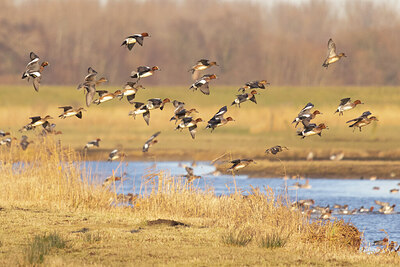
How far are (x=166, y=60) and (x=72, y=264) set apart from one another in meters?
84.4

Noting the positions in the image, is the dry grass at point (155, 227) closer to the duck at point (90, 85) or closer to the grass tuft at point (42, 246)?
the grass tuft at point (42, 246)

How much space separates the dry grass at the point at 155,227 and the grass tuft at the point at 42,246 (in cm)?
3

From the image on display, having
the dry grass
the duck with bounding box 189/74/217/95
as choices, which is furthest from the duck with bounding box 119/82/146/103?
the dry grass

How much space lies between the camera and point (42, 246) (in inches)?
533

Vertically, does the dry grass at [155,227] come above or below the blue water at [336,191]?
below

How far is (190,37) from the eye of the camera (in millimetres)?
99938

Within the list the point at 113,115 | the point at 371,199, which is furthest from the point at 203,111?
the point at 371,199

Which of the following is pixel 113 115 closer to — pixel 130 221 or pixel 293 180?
pixel 293 180

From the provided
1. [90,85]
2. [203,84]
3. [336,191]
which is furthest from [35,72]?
[336,191]

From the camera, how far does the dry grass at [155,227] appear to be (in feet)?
44.5

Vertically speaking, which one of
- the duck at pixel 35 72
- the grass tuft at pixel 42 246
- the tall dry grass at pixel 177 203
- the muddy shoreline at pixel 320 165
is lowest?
the grass tuft at pixel 42 246

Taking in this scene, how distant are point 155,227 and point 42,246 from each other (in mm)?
3662

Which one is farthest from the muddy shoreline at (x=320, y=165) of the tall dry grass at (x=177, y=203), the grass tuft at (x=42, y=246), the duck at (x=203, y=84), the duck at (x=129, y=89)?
the grass tuft at (x=42, y=246)

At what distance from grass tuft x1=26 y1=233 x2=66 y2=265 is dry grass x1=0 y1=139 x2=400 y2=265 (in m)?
0.03
